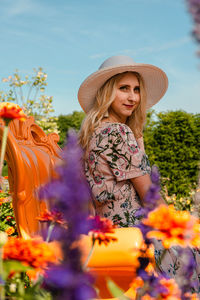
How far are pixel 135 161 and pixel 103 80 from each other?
0.78 metres

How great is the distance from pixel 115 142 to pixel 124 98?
459 millimetres

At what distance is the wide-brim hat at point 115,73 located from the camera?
261 cm

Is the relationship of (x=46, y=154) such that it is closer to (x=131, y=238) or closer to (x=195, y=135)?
(x=131, y=238)

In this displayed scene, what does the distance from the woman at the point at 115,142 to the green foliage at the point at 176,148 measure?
5.56m

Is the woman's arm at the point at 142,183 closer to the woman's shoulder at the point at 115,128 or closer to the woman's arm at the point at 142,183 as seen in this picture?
the woman's arm at the point at 142,183

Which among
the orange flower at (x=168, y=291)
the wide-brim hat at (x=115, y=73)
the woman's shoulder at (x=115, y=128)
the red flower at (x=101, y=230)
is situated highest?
the wide-brim hat at (x=115, y=73)

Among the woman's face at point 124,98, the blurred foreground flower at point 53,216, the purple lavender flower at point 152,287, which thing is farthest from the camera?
the woman's face at point 124,98

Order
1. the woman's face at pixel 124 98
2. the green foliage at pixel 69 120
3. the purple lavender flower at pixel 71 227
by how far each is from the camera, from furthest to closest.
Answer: the green foliage at pixel 69 120 < the woman's face at pixel 124 98 < the purple lavender flower at pixel 71 227

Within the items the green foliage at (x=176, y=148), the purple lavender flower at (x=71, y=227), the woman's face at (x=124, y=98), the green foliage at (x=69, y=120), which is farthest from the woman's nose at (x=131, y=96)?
the green foliage at (x=69, y=120)

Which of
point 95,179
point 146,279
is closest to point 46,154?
point 95,179

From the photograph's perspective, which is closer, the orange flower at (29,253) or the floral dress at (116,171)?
the orange flower at (29,253)

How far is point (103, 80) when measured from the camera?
8.96 feet

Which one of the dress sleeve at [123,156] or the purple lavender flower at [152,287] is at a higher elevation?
the dress sleeve at [123,156]

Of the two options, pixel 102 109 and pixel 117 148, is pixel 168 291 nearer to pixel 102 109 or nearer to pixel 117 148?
pixel 117 148
